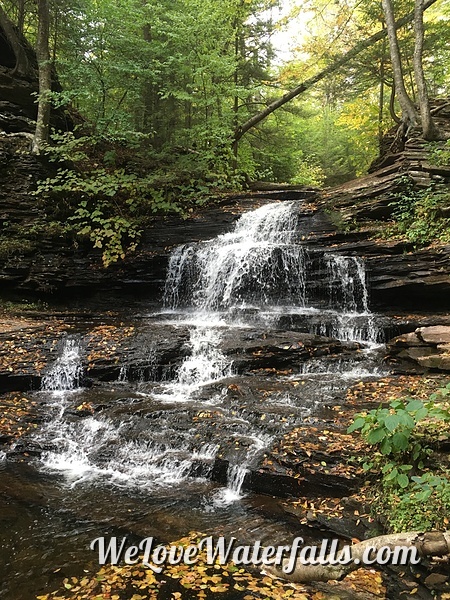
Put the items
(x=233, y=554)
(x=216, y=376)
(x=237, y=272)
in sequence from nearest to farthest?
(x=233, y=554) → (x=216, y=376) → (x=237, y=272)

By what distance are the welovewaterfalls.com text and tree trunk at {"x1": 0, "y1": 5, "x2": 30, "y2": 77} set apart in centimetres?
1609

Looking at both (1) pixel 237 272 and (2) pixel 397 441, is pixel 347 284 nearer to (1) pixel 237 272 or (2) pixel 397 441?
(1) pixel 237 272

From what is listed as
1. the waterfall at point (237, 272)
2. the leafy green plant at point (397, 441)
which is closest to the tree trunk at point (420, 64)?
the waterfall at point (237, 272)

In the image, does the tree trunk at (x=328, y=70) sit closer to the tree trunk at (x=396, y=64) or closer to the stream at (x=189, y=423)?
the tree trunk at (x=396, y=64)

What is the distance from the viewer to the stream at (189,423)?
4.33 metres

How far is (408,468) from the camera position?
4.04 meters

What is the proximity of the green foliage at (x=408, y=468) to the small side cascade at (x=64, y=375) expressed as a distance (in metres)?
Answer: 5.74

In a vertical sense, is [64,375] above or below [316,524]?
above

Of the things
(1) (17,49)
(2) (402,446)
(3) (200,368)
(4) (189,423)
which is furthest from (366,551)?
(1) (17,49)

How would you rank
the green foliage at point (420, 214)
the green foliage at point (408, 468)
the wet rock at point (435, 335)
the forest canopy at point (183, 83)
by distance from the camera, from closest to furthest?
the green foliage at point (408, 468), the wet rock at point (435, 335), the green foliage at point (420, 214), the forest canopy at point (183, 83)

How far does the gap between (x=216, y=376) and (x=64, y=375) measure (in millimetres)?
3025

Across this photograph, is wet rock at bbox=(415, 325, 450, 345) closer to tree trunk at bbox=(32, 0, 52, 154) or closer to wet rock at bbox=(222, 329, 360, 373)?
wet rock at bbox=(222, 329, 360, 373)

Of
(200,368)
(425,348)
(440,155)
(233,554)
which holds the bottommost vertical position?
(233,554)

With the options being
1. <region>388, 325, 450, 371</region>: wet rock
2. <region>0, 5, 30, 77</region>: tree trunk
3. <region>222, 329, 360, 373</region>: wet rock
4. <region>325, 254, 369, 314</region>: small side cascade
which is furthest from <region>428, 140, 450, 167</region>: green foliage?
<region>0, 5, 30, 77</region>: tree trunk
